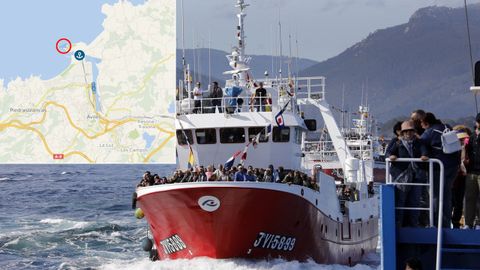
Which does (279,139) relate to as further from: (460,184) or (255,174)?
(460,184)

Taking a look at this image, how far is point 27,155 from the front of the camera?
2275cm

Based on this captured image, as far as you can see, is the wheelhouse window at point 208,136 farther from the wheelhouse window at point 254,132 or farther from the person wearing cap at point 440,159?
the person wearing cap at point 440,159

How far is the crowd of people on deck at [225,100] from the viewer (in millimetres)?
29084

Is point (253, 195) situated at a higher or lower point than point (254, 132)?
lower

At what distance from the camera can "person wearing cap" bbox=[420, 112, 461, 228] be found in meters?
13.8

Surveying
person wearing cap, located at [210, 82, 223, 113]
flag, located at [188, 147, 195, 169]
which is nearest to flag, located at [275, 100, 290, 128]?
person wearing cap, located at [210, 82, 223, 113]

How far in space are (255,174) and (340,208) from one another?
6419 millimetres

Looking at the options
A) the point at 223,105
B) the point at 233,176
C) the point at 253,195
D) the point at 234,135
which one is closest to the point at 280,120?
the point at 234,135

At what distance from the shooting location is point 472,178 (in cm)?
1449

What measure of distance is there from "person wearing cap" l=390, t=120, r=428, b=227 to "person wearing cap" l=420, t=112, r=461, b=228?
0.48 feet

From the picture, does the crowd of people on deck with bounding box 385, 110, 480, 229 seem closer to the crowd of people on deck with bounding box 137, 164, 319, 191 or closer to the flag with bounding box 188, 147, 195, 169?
the crowd of people on deck with bounding box 137, 164, 319, 191

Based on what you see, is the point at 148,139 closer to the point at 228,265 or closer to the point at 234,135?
the point at 228,265

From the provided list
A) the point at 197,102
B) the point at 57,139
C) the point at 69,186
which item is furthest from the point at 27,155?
the point at 69,186

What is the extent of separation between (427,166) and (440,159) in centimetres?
20
